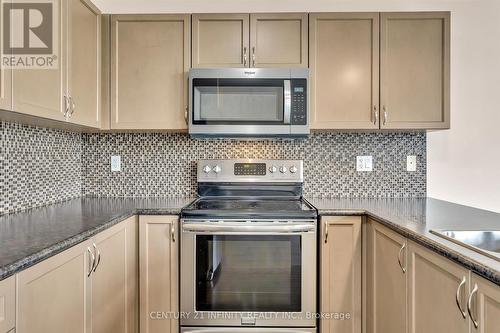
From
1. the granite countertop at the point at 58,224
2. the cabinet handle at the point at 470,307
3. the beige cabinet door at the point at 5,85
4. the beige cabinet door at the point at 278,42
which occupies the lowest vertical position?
the cabinet handle at the point at 470,307

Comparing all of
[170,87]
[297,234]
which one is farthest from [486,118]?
[170,87]

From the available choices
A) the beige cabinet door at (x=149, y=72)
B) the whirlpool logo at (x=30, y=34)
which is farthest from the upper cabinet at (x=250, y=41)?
the whirlpool logo at (x=30, y=34)

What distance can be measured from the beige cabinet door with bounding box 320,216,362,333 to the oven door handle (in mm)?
134

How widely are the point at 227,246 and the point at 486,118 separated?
208cm

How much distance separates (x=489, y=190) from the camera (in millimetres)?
2377

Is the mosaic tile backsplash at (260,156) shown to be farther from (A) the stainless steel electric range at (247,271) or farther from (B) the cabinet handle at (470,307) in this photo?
(B) the cabinet handle at (470,307)

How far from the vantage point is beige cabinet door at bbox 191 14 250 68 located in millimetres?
2113

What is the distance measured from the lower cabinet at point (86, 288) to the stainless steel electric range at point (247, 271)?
0.30m

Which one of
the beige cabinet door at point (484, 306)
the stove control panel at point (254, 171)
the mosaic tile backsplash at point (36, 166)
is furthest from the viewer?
the stove control panel at point (254, 171)

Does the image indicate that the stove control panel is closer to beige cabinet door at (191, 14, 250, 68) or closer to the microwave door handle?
the microwave door handle

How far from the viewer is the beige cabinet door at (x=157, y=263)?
1.89 metres

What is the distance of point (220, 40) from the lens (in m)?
2.12

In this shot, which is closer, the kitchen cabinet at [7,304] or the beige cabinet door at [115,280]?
the kitchen cabinet at [7,304]

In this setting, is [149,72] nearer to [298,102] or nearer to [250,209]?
[298,102]
